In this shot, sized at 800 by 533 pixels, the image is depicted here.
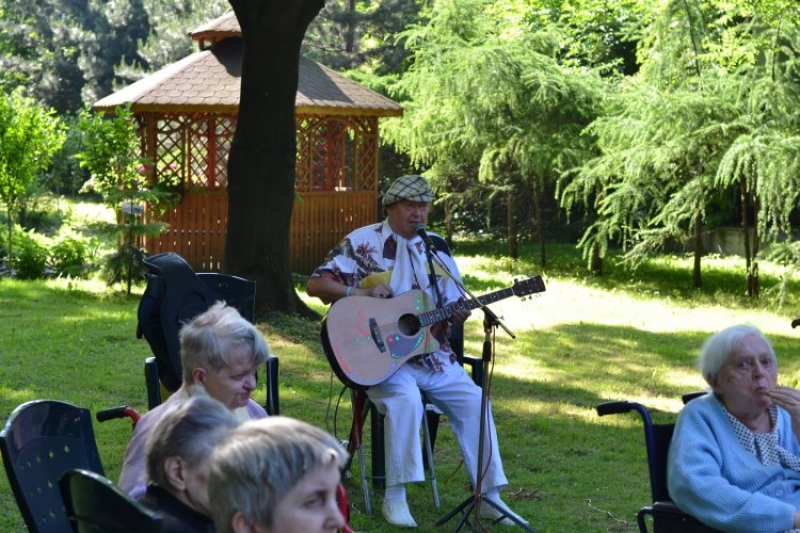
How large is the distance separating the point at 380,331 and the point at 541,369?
4376 mm

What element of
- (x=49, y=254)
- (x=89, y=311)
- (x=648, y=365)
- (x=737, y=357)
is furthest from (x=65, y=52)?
(x=737, y=357)

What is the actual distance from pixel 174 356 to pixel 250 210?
19.3 ft

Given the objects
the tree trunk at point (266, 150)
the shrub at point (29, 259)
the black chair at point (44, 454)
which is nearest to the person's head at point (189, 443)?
the black chair at point (44, 454)

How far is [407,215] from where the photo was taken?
232 inches

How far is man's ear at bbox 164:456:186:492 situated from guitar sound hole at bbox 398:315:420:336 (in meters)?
3.13

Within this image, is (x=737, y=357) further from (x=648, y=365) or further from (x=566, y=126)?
(x=566, y=126)

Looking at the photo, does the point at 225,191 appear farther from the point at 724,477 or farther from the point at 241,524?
the point at 241,524

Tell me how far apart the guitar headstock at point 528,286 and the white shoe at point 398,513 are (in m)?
1.13

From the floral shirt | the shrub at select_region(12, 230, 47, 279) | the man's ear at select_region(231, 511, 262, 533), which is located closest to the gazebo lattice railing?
the shrub at select_region(12, 230, 47, 279)

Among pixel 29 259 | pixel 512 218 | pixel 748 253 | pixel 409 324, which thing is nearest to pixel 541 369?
pixel 409 324

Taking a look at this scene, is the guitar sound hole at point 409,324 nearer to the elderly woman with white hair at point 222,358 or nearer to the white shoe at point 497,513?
the white shoe at point 497,513

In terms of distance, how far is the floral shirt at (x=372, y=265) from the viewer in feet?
19.3

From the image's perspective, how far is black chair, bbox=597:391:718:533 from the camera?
3.98 metres

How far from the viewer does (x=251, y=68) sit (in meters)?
11.0
